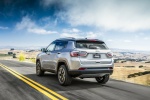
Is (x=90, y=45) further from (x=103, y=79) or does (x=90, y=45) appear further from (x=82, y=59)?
(x=103, y=79)

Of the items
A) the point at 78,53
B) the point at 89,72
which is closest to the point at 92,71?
the point at 89,72

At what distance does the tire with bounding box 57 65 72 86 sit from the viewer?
7934mm

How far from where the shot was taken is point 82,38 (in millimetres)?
8320

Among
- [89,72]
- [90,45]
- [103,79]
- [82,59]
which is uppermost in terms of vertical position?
[90,45]

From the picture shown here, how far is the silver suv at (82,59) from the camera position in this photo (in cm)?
764

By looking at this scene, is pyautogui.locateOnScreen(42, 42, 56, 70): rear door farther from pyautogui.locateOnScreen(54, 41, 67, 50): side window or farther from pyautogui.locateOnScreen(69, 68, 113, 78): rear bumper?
pyautogui.locateOnScreen(69, 68, 113, 78): rear bumper

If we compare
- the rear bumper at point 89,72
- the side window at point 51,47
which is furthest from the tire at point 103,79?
the side window at point 51,47

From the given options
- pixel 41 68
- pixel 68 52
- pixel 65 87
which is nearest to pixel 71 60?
pixel 68 52

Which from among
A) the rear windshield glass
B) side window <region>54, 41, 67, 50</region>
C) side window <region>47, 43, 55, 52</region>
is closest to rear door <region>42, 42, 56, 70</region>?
side window <region>47, 43, 55, 52</region>

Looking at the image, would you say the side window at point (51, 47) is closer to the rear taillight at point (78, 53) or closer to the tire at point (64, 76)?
the tire at point (64, 76)

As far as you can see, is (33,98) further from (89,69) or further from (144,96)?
(144,96)

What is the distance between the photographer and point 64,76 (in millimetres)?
8047

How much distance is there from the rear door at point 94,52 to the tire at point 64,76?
810 mm

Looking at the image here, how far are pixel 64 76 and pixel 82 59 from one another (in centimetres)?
101
